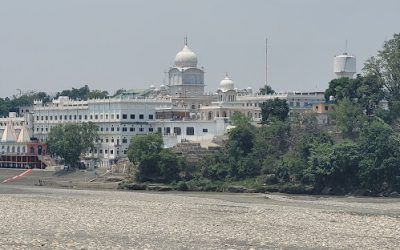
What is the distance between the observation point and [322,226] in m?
41.0

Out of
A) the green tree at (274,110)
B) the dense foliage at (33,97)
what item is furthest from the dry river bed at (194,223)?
the dense foliage at (33,97)

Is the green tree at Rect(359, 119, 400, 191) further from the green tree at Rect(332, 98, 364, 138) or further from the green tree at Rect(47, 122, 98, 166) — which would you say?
the green tree at Rect(47, 122, 98, 166)

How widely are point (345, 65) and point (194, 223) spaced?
168 ft

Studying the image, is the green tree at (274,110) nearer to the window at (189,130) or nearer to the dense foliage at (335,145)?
the dense foliage at (335,145)

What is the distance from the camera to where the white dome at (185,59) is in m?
94.8

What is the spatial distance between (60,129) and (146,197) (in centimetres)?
2649

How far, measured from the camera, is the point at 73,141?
80875 mm

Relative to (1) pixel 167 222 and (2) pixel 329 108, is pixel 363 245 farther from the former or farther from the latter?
(2) pixel 329 108

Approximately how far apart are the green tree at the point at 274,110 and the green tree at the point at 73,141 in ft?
46.9

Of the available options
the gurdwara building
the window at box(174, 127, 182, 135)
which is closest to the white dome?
the gurdwara building

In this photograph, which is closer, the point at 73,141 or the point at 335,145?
the point at 335,145

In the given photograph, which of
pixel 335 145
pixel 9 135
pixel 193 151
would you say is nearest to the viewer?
pixel 335 145

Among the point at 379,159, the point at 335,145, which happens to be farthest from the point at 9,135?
the point at 379,159

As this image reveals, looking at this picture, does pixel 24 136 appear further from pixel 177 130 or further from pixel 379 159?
pixel 379 159
